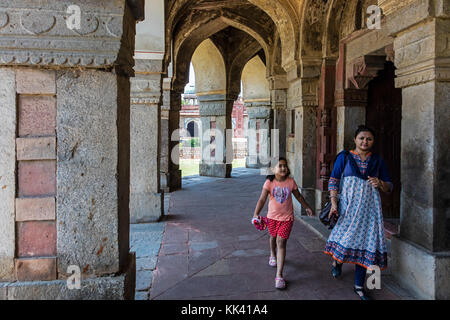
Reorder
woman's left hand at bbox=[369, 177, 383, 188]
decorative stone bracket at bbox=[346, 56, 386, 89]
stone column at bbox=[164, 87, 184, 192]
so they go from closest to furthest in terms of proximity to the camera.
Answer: woman's left hand at bbox=[369, 177, 383, 188] → decorative stone bracket at bbox=[346, 56, 386, 89] → stone column at bbox=[164, 87, 184, 192]

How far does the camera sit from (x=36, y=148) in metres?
1.98

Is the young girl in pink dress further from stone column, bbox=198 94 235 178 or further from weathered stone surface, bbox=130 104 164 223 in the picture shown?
stone column, bbox=198 94 235 178

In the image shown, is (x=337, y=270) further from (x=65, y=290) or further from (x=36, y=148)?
(x=36, y=148)

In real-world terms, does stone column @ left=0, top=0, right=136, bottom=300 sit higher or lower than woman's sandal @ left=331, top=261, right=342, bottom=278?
higher

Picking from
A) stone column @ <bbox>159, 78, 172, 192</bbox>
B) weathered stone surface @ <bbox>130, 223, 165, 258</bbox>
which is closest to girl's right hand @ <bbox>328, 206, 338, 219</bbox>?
weathered stone surface @ <bbox>130, 223, 165, 258</bbox>

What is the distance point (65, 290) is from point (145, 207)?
11.7 ft

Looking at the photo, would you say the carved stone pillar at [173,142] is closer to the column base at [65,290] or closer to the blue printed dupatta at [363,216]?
the blue printed dupatta at [363,216]

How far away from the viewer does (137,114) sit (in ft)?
17.7

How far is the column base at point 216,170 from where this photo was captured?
11161 millimetres

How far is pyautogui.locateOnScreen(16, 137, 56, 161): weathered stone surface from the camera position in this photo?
1963 mm

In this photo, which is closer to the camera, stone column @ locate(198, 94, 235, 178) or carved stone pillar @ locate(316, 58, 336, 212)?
carved stone pillar @ locate(316, 58, 336, 212)

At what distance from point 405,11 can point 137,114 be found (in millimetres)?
3987

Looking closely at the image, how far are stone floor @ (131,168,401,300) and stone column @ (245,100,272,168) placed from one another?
7476 mm
